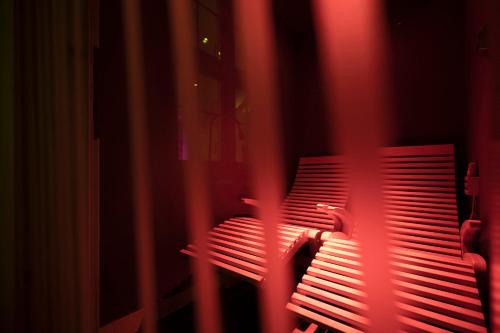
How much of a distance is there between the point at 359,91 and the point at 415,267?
219 cm

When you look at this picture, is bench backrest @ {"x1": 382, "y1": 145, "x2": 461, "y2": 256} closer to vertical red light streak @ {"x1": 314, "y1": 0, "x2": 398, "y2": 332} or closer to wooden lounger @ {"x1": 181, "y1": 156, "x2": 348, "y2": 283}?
vertical red light streak @ {"x1": 314, "y1": 0, "x2": 398, "y2": 332}

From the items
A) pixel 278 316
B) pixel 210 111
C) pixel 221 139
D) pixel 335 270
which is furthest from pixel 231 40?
pixel 278 316

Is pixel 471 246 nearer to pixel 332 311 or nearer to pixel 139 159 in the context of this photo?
pixel 332 311

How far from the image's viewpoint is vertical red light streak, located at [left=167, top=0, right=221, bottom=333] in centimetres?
237

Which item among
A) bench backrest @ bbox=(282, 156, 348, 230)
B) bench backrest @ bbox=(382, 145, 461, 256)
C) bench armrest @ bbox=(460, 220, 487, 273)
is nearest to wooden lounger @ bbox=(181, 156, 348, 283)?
bench backrest @ bbox=(282, 156, 348, 230)

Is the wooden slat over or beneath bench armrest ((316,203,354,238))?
beneath

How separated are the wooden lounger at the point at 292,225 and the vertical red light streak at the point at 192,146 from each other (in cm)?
20

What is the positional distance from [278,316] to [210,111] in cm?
213

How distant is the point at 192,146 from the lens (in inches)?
99.2

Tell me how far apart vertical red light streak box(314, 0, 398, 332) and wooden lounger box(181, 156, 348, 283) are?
30 centimetres

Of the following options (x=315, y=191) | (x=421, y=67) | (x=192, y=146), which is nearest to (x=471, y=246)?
(x=315, y=191)

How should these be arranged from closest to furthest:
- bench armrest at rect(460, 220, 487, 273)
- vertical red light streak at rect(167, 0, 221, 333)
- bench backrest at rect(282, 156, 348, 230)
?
bench armrest at rect(460, 220, 487, 273)
vertical red light streak at rect(167, 0, 221, 333)
bench backrest at rect(282, 156, 348, 230)

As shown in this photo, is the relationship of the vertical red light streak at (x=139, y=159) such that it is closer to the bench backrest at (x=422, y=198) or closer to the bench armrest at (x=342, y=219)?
the bench armrest at (x=342, y=219)

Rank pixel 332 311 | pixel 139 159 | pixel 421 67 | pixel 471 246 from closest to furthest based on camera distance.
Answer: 1. pixel 332 311
2. pixel 471 246
3. pixel 139 159
4. pixel 421 67
